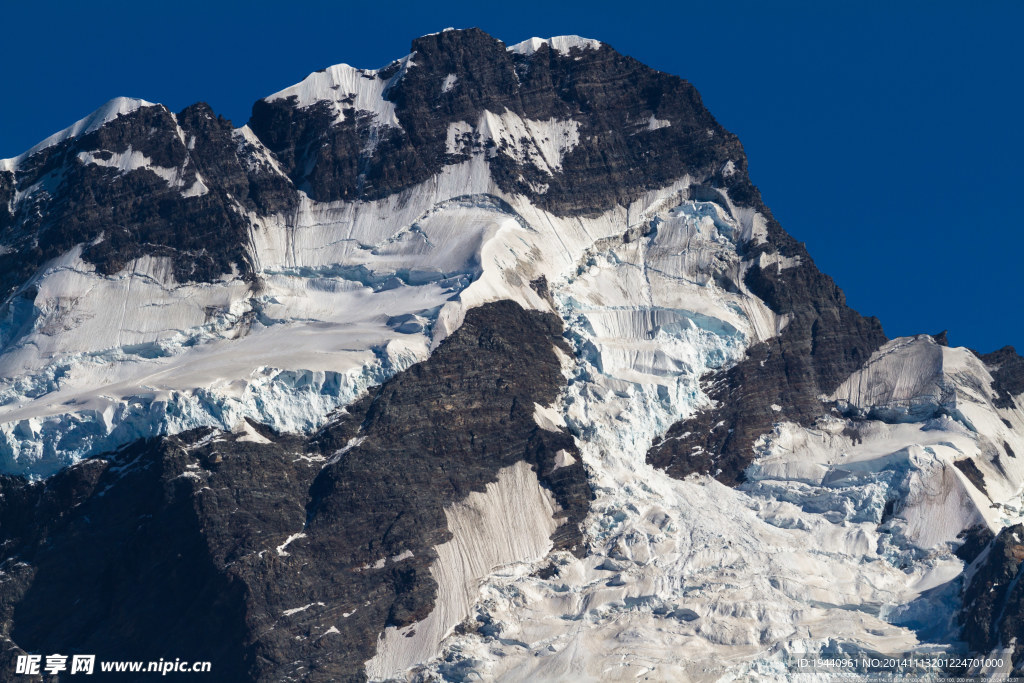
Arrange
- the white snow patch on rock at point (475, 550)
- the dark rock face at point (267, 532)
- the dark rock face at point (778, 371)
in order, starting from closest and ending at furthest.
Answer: the dark rock face at point (267, 532)
the white snow patch on rock at point (475, 550)
the dark rock face at point (778, 371)

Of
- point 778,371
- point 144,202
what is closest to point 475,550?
point 778,371

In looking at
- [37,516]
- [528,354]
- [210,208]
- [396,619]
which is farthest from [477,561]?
[210,208]

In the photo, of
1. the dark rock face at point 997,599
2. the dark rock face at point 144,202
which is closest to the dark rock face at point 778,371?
the dark rock face at point 997,599

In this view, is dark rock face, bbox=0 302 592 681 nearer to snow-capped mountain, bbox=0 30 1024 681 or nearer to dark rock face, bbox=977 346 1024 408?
snow-capped mountain, bbox=0 30 1024 681

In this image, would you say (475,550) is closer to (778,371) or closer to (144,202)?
(778,371)

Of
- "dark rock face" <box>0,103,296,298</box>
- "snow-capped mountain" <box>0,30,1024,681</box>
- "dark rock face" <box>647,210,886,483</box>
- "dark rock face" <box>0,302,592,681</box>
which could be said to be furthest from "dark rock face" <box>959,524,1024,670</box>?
"dark rock face" <box>0,103,296,298</box>

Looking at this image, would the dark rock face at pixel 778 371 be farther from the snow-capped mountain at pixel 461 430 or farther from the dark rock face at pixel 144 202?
the dark rock face at pixel 144 202

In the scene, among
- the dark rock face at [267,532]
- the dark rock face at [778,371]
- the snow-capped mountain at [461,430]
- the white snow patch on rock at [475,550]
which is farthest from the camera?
the dark rock face at [778,371]
